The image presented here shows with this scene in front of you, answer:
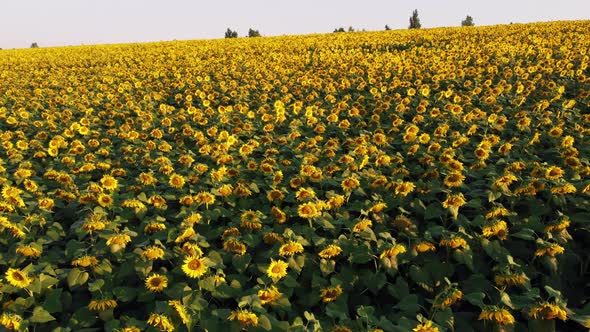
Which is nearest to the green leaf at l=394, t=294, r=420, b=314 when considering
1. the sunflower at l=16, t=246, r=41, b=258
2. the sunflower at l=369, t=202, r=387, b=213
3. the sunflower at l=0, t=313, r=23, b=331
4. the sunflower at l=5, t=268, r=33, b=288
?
the sunflower at l=369, t=202, r=387, b=213

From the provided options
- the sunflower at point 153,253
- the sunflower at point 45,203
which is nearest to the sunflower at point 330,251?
the sunflower at point 153,253

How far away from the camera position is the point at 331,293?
3.26 m

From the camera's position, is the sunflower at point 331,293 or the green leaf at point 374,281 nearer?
the sunflower at point 331,293

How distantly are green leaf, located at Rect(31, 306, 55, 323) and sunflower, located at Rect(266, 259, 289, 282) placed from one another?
168 cm

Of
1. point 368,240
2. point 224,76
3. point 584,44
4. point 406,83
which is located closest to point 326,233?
point 368,240

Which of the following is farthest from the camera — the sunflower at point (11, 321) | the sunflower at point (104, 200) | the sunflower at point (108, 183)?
the sunflower at point (108, 183)

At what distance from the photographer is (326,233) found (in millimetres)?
4273

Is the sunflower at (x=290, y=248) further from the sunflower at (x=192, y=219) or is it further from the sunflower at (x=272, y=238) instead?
the sunflower at (x=192, y=219)

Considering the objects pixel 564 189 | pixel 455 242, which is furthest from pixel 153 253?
pixel 564 189

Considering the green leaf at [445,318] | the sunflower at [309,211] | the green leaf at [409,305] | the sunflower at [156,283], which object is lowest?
the green leaf at [409,305]

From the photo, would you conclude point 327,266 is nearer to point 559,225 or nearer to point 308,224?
point 308,224

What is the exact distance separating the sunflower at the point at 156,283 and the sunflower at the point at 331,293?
1287mm

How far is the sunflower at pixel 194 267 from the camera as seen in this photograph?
3334mm

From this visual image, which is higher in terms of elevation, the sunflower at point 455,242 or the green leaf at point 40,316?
the sunflower at point 455,242
